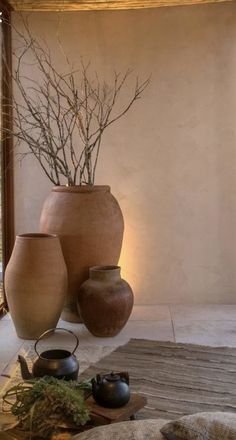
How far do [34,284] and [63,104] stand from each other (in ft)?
5.18

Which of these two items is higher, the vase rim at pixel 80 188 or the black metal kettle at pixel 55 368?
the vase rim at pixel 80 188

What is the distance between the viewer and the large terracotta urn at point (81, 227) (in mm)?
3643

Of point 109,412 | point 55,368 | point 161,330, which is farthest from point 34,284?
point 109,412

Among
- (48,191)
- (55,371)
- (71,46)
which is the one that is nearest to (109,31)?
(71,46)

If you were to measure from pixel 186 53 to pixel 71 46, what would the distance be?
0.91 meters

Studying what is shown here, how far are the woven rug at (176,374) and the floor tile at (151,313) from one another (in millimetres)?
562

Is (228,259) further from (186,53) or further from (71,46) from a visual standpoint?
(71,46)

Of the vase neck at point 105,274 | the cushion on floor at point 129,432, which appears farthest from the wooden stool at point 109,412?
the vase neck at point 105,274

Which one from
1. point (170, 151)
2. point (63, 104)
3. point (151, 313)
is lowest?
Result: point (151, 313)

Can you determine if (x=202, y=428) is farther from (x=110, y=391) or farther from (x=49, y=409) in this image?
(x=49, y=409)

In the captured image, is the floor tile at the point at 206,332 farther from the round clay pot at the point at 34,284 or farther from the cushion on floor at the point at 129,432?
the cushion on floor at the point at 129,432

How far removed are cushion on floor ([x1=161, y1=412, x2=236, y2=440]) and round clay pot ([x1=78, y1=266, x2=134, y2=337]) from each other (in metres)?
1.78

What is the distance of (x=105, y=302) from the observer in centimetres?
333

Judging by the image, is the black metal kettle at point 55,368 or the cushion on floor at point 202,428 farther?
the black metal kettle at point 55,368
